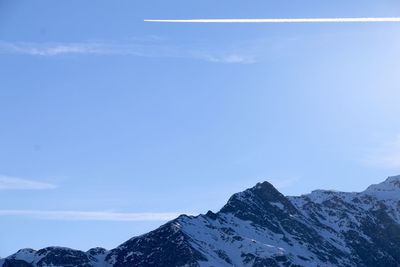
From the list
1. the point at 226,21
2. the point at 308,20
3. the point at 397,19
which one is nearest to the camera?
the point at 397,19

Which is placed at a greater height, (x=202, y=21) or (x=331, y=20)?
(x=202, y=21)

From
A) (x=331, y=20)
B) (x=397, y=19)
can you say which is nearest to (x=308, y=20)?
(x=331, y=20)

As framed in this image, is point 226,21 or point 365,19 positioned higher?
point 226,21

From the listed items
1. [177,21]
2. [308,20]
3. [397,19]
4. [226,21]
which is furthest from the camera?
[177,21]

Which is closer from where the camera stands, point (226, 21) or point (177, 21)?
point (226, 21)

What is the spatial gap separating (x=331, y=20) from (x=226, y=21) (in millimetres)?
5057

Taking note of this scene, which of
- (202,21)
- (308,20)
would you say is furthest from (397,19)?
(202,21)

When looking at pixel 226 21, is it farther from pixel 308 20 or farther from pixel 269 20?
pixel 308 20

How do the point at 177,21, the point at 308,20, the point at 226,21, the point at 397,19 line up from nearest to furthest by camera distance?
1. the point at 397,19
2. the point at 308,20
3. the point at 226,21
4. the point at 177,21

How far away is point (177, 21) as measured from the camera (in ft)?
102

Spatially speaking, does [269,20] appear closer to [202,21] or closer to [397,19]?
[202,21]

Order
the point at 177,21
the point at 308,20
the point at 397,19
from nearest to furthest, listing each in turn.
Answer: the point at 397,19 → the point at 308,20 → the point at 177,21

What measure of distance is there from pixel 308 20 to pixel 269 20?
2.04 m

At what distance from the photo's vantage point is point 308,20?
1062 inches
